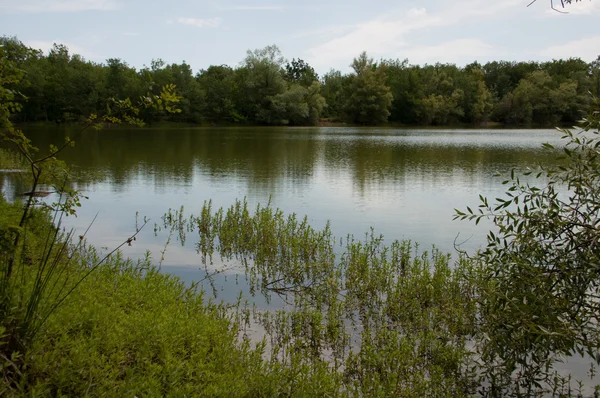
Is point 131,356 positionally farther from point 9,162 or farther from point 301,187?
point 9,162

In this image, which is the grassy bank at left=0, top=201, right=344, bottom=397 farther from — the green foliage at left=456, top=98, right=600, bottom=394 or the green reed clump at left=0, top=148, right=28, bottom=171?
the green reed clump at left=0, top=148, right=28, bottom=171

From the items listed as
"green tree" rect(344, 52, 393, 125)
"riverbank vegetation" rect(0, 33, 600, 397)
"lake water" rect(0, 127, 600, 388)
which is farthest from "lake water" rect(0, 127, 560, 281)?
"green tree" rect(344, 52, 393, 125)

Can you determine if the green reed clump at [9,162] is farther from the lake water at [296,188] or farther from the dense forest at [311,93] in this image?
the dense forest at [311,93]

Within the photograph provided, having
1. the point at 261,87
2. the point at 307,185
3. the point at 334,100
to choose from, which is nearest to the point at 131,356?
the point at 307,185

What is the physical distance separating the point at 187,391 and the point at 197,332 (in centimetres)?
109

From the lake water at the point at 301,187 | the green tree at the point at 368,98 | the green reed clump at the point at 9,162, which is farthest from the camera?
the green tree at the point at 368,98

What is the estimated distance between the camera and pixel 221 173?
23.9 metres

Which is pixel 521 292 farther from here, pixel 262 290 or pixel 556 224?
pixel 262 290

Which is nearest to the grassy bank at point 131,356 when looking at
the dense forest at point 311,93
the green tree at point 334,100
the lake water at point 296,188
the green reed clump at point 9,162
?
the lake water at point 296,188

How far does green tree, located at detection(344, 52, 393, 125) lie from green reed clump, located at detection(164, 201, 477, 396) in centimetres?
7860

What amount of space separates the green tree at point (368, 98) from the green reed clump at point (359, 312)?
78599 mm

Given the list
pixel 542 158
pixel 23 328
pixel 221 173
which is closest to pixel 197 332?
pixel 23 328

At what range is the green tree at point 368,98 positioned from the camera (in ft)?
287

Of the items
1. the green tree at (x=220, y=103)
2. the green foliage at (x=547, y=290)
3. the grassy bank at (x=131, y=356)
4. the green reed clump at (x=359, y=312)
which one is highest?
the green tree at (x=220, y=103)
